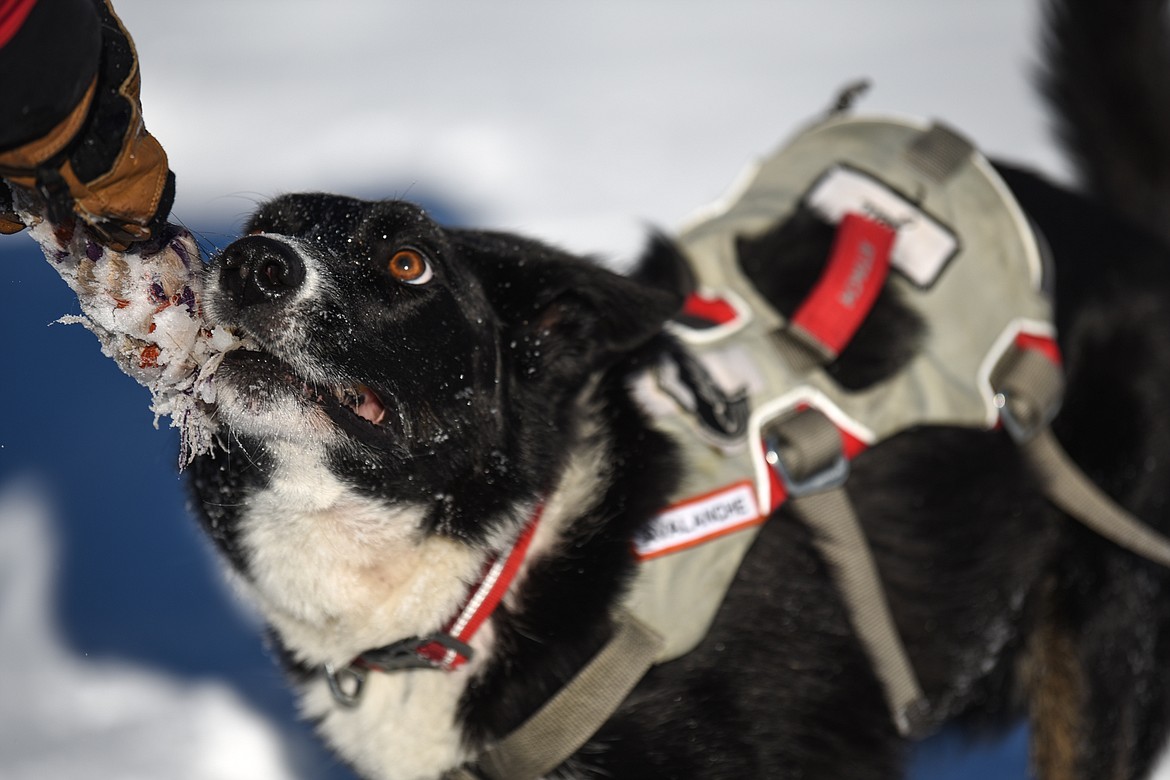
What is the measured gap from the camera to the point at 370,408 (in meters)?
2.04

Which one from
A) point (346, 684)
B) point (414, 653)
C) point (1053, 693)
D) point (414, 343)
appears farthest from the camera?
point (1053, 693)

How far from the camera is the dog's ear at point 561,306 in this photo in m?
2.21

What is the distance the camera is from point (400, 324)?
2.00 metres

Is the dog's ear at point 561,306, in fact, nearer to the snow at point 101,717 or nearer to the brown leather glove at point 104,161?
the brown leather glove at point 104,161

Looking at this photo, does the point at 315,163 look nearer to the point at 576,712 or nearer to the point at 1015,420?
the point at 1015,420

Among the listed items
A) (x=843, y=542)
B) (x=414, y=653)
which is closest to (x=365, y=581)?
(x=414, y=653)

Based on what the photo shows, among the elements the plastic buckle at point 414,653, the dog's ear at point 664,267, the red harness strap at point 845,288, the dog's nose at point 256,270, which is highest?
the dog's nose at point 256,270

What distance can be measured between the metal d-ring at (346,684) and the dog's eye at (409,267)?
739mm

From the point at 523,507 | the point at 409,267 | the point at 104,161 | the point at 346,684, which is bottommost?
the point at 346,684

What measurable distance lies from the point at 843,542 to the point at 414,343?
0.98m

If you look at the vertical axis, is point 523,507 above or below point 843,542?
above

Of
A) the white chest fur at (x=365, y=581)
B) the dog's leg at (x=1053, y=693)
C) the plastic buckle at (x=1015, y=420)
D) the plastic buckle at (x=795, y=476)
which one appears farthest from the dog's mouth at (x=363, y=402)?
the dog's leg at (x=1053, y=693)

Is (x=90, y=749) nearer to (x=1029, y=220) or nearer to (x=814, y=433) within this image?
(x=814, y=433)

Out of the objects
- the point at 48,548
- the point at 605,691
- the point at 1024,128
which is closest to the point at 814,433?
the point at 605,691
